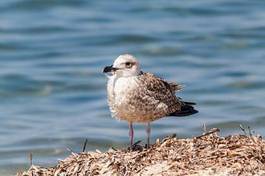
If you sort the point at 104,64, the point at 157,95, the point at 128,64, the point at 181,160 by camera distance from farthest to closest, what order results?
the point at 104,64 < the point at 157,95 < the point at 128,64 < the point at 181,160

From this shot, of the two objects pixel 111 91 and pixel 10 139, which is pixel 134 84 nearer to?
pixel 111 91

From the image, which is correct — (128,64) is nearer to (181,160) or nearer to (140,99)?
(140,99)

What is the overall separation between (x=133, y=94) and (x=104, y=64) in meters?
7.70

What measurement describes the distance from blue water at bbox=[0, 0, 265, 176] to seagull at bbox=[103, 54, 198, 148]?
2.73 metres

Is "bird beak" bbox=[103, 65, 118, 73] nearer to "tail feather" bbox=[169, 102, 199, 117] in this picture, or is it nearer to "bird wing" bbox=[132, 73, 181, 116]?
"bird wing" bbox=[132, 73, 181, 116]

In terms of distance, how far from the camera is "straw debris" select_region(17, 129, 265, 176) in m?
8.03

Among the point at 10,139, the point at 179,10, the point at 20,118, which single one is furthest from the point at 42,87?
the point at 179,10

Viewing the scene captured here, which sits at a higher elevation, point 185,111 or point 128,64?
point 128,64

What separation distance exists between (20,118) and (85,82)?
209 centimetres

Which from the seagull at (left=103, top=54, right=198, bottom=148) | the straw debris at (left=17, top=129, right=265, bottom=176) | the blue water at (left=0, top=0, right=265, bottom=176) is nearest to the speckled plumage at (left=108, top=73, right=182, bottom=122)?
the seagull at (left=103, top=54, right=198, bottom=148)

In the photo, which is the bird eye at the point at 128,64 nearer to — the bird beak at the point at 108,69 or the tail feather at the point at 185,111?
the bird beak at the point at 108,69

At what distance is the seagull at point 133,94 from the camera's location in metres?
8.80

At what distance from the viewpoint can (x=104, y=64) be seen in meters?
16.5

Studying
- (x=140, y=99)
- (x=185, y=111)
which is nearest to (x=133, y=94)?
(x=140, y=99)
